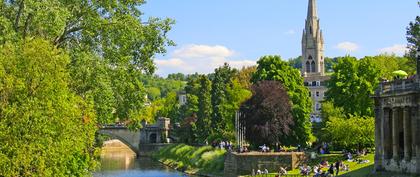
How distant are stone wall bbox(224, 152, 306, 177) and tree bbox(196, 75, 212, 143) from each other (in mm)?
27727

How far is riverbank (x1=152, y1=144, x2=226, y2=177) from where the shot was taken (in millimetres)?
72375

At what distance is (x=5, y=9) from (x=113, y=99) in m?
7.35

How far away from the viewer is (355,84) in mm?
70375

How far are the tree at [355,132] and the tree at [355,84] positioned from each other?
526 centimetres

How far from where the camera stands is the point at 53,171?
30.0m

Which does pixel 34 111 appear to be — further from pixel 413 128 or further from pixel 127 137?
pixel 127 137

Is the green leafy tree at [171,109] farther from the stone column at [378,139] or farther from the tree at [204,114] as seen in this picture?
the stone column at [378,139]

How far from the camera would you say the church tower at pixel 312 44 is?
14500 cm

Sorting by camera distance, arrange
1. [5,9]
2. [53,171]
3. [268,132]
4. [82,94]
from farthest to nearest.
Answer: [268,132], [82,94], [5,9], [53,171]

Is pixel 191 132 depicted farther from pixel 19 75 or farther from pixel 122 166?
pixel 19 75

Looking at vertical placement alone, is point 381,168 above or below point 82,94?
below

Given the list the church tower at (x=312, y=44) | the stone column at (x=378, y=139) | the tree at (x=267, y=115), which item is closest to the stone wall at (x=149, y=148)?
the church tower at (x=312, y=44)

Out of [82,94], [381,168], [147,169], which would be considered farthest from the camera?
[147,169]

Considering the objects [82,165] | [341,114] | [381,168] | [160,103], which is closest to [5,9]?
[82,165]
